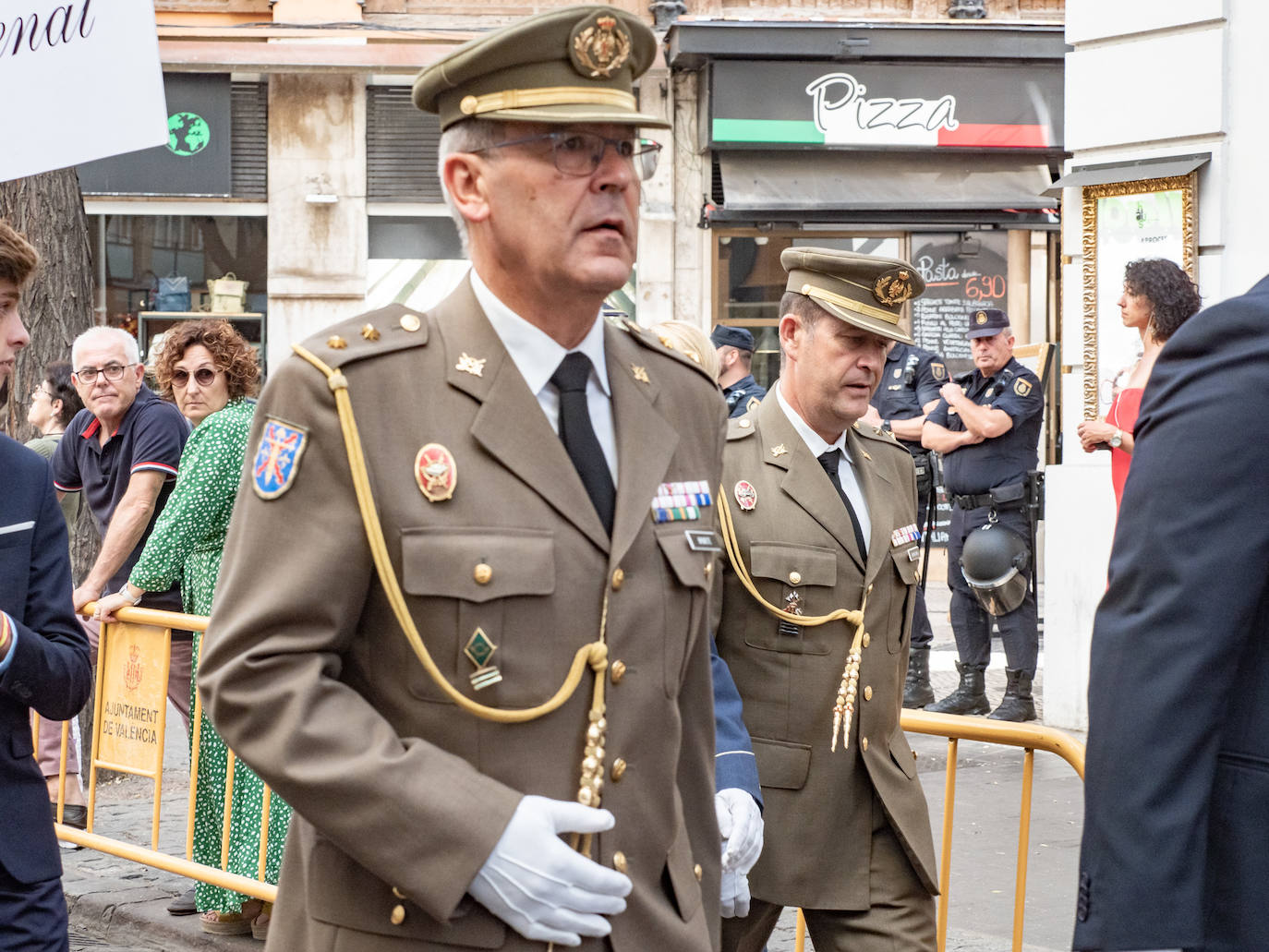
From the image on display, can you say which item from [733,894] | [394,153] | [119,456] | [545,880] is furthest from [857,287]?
[394,153]

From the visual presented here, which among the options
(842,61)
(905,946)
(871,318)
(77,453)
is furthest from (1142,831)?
(842,61)

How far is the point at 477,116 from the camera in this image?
2.27 metres

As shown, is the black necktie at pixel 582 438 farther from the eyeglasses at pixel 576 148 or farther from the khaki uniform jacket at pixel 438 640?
the eyeglasses at pixel 576 148

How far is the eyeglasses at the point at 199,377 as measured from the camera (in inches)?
257

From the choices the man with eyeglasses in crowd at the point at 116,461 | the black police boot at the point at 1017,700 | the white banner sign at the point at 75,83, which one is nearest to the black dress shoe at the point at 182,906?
the man with eyeglasses in crowd at the point at 116,461

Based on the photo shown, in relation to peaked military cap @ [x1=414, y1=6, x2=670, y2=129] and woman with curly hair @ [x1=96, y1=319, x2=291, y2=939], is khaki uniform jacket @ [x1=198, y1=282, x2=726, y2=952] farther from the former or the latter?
woman with curly hair @ [x1=96, y1=319, x2=291, y2=939]

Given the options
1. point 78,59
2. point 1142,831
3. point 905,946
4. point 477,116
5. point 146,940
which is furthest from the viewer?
point 146,940

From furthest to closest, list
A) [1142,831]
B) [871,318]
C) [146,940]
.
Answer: [146,940], [871,318], [1142,831]

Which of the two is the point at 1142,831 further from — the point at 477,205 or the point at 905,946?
the point at 905,946

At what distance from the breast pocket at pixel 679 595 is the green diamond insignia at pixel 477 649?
30 cm

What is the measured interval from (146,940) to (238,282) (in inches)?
471

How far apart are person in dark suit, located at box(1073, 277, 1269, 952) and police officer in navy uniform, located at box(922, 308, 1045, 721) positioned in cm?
677

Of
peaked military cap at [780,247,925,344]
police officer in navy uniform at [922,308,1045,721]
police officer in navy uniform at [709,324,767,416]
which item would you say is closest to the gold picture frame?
police officer in navy uniform at [922,308,1045,721]

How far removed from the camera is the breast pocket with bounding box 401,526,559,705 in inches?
82.4
